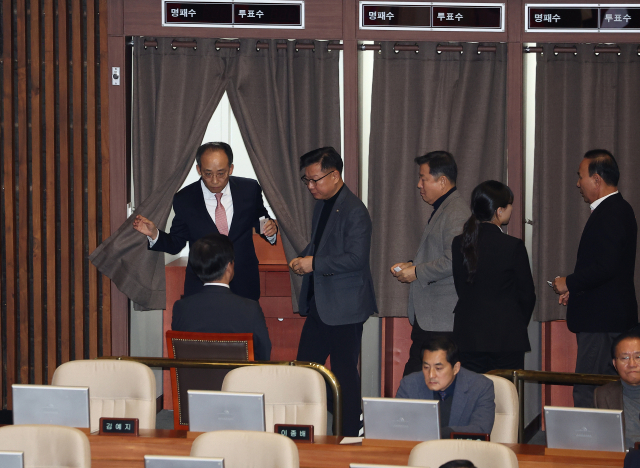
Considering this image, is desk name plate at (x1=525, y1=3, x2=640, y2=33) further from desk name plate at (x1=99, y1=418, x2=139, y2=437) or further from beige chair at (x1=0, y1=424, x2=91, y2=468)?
beige chair at (x1=0, y1=424, x2=91, y2=468)

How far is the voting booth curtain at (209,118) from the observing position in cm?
487

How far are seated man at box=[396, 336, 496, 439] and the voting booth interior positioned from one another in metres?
1.69

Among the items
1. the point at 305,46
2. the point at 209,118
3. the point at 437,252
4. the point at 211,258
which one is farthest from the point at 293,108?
the point at 211,258

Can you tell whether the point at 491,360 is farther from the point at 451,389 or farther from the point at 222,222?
the point at 222,222

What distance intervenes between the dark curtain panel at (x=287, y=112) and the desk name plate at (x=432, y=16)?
1.27 feet

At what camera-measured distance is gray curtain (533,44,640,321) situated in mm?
4938

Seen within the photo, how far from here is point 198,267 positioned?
3.59 meters

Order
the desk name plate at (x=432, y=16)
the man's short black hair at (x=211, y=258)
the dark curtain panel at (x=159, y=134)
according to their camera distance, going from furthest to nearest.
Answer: the desk name plate at (x=432, y=16) → the dark curtain panel at (x=159, y=134) → the man's short black hair at (x=211, y=258)

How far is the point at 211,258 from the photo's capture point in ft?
11.7

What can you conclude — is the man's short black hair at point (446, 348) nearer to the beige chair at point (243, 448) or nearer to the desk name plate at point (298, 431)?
the desk name plate at point (298, 431)

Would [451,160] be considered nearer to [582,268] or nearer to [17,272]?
[582,268]

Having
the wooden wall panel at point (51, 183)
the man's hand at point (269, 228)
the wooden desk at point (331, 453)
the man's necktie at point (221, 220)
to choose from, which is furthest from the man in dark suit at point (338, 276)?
the wooden wall panel at point (51, 183)

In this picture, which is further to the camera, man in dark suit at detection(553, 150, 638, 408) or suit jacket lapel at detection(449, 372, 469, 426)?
man in dark suit at detection(553, 150, 638, 408)

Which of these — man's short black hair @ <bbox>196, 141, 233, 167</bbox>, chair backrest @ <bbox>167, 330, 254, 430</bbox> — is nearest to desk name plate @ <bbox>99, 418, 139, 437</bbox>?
chair backrest @ <bbox>167, 330, 254, 430</bbox>
